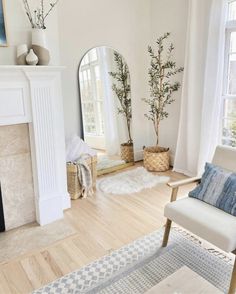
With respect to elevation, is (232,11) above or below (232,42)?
above

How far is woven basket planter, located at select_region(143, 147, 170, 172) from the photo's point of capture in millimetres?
3922

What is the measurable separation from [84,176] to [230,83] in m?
2.13

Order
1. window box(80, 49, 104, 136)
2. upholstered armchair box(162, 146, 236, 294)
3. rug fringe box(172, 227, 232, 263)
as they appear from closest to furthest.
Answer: upholstered armchair box(162, 146, 236, 294) < rug fringe box(172, 227, 232, 263) < window box(80, 49, 104, 136)

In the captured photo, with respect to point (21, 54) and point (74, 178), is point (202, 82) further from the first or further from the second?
point (21, 54)

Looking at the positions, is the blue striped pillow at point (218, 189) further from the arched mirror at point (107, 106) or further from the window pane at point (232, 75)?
the arched mirror at point (107, 106)

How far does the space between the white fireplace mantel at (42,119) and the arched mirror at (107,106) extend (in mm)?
1033

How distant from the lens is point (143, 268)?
196 cm

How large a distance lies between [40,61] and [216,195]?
190 cm

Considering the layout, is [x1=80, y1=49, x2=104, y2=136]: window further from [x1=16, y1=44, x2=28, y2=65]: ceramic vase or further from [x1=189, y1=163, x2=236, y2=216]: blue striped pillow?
[x1=189, y1=163, x2=236, y2=216]: blue striped pillow

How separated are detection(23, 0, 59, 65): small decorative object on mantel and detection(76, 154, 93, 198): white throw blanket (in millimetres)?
1191

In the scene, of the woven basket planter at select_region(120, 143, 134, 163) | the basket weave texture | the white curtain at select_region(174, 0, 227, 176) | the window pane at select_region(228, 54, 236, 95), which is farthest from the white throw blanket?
the window pane at select_region(228, 54, 236, 95)

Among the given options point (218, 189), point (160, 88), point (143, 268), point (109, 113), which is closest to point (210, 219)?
point (218, 189)

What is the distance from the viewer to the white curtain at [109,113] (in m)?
3.73

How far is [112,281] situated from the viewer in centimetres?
184
